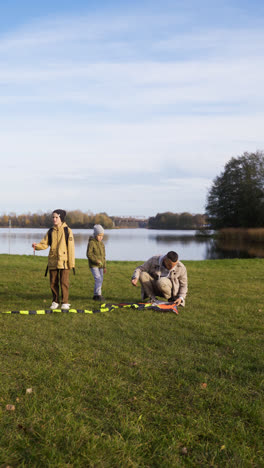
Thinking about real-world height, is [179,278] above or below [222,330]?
above

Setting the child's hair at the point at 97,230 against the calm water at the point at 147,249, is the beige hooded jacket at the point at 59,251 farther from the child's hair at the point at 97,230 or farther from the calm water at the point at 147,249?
the calm water at the point at 147,249

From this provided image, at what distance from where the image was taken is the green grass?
10.3 ft

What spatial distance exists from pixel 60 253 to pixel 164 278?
7.52ft

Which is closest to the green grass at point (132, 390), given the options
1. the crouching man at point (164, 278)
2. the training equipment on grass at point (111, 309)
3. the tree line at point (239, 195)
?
the training equipment on grass at point (111, 309)

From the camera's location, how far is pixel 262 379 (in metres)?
4.64

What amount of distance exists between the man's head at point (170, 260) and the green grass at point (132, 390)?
1.07 meters

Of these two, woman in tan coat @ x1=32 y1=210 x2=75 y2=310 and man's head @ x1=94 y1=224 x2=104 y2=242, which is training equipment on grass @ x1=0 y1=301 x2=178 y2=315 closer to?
woman in tan coat @ x1=32 y1=210 x2=75 y2=310

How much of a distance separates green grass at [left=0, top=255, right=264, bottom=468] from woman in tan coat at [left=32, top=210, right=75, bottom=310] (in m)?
→ 0.87

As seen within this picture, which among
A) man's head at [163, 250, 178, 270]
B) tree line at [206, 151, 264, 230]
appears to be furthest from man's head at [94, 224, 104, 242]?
tree line at [206, 151, 264, 230]

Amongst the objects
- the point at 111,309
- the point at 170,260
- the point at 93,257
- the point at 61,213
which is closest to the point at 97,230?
the point at 93,257

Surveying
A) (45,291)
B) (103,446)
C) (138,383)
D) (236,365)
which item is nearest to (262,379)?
(236,365)

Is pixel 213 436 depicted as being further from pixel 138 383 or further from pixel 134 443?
pixel 138 383

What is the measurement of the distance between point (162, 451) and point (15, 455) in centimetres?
114

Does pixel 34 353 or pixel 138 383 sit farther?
pixel 34 353
